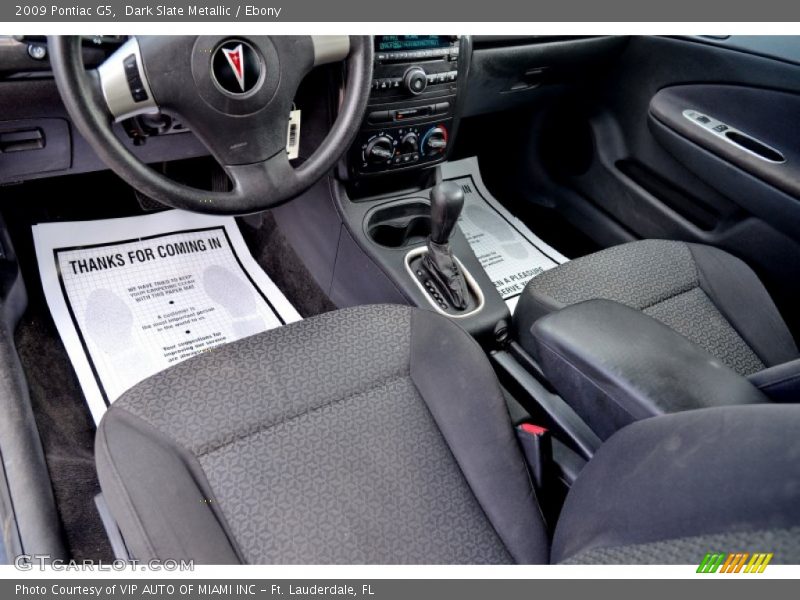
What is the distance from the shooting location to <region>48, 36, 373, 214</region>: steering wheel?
723 mm

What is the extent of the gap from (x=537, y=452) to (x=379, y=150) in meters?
0.61

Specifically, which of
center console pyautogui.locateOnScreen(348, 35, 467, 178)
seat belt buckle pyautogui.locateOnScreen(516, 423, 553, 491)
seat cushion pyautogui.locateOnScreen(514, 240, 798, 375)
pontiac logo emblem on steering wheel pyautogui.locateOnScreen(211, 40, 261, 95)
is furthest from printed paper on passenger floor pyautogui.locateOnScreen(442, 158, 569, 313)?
pontiac logo emblem on steering wheel pyautogui.locateOnScreen(211, 40, 261, 95)

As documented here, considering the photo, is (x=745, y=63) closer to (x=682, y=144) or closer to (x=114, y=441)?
(x=682, y=144)

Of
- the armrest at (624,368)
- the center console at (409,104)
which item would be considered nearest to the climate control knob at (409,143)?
the center console at (409,104)

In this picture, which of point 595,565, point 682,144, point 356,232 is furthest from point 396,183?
point 595,565

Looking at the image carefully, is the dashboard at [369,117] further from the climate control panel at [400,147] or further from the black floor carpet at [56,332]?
the black floor carpet at [56,332]

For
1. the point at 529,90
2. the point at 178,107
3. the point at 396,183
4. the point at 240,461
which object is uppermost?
the point at 178,107

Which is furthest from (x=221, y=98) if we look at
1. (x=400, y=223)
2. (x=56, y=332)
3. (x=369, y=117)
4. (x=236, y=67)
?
(x=56, y=332)

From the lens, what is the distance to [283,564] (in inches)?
25.5

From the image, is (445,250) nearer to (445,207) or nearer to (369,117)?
(445,207)

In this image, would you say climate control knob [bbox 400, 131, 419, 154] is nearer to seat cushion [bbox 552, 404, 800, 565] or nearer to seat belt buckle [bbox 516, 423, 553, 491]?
seat belt buckle [bbox 516, 423, 553, 491]

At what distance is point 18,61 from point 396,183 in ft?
2.23

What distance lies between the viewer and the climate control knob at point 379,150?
113 cm

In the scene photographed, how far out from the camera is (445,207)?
3.69 feet
